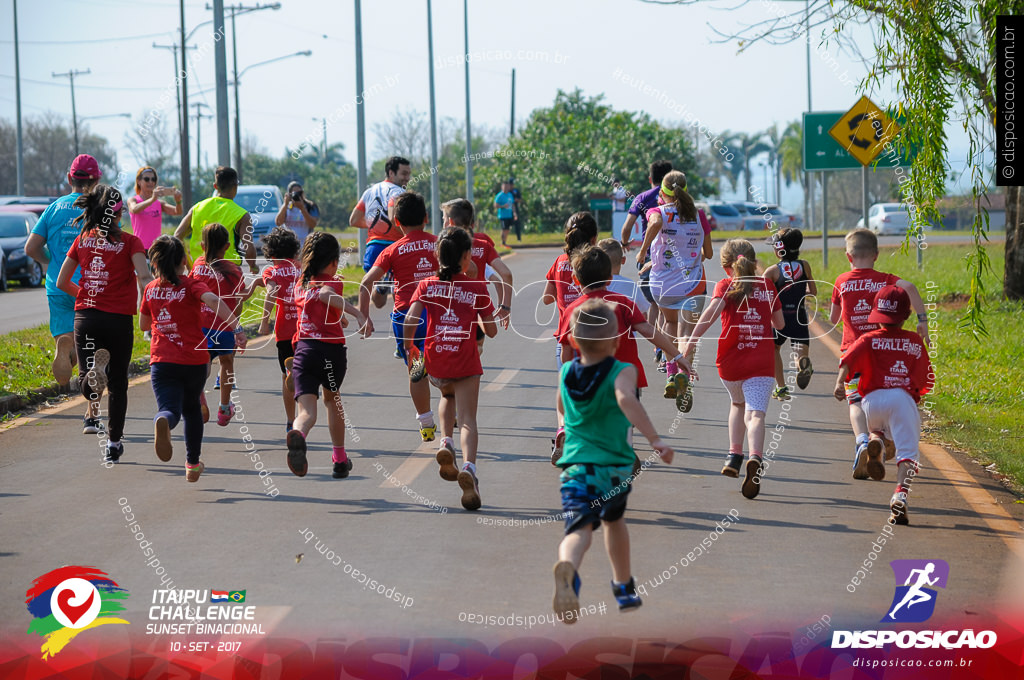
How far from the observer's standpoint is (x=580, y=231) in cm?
870

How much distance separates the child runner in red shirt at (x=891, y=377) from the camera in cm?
710

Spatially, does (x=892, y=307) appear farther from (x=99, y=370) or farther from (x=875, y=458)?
(x=99, y=370)

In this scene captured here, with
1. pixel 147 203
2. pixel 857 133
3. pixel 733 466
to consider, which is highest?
pixel 857 133

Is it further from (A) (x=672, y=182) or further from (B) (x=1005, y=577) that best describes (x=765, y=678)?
(A) (x=672, y=182)

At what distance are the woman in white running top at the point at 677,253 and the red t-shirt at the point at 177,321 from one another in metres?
5.09

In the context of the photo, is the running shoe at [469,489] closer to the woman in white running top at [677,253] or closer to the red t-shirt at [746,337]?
the red t-shirt at [746,337]

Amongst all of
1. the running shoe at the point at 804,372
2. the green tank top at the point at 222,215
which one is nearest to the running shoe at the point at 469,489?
the green tank top at the point at 222,215

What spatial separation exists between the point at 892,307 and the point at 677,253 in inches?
180

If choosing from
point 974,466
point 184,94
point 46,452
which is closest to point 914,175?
point 974,466

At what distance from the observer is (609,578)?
596 centimetres

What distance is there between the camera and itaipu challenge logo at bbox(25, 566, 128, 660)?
5.28 m

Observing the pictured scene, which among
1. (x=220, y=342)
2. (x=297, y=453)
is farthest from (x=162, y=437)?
(x=220, y=342)

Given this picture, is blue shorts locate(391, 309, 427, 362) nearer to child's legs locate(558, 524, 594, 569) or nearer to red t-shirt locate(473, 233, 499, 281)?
red t-shirt locate(473, 233, 499, 281)

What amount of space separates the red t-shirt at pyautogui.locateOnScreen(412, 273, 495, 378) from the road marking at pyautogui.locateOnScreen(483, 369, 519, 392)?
14.9 ft
